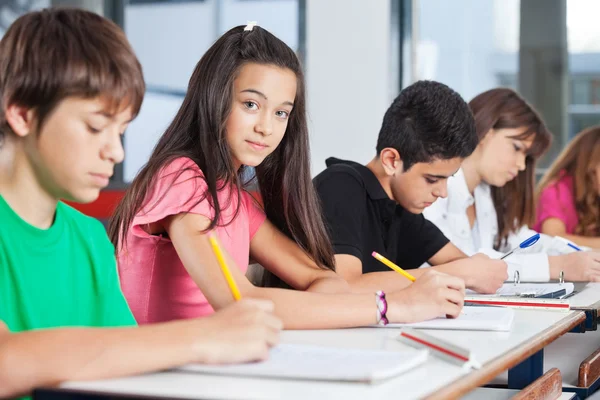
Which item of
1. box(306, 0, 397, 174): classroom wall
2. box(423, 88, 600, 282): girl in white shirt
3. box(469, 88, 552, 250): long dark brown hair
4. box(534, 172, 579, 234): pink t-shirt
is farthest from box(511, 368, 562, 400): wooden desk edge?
box(306, 0, 397, 174): classroom wall

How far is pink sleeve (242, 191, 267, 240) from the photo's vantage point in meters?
1.83

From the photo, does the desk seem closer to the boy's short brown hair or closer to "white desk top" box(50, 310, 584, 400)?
"white desk top" box(50, 310, 584, 400)

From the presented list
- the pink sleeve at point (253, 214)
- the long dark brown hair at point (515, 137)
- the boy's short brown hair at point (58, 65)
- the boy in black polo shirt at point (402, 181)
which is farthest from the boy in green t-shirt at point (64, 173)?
the long dark brown hair at point (515, 137)

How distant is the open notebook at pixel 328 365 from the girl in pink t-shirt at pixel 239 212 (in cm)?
28

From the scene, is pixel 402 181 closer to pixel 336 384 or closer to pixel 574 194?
pixel 336 384

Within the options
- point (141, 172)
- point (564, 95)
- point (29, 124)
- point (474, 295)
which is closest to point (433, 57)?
point (564, 95)

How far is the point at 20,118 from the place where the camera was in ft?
3.60

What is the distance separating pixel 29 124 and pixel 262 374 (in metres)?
0.43

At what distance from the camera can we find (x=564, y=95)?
4.47 m

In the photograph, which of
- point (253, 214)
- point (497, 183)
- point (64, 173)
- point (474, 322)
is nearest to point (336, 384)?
point (64, 173)

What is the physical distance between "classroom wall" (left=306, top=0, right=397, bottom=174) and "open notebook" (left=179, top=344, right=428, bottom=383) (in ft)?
10.8

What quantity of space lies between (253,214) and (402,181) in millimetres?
Result: 453

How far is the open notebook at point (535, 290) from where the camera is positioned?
6.38 feet

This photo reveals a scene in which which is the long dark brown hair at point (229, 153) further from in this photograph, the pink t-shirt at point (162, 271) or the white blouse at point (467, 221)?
the white blouse at point (467, 221)
